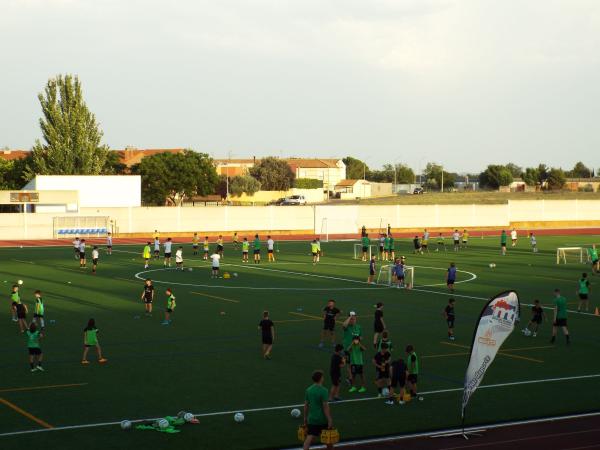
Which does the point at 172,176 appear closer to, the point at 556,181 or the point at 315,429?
the point at 556,181

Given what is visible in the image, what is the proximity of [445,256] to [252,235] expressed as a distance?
25.9m

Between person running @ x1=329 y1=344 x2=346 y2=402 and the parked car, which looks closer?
person running @ x1=329 y1=344 x2=346 y2=402

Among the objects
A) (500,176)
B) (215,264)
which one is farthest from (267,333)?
(500,176)

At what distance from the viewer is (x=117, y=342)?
92.6 ft

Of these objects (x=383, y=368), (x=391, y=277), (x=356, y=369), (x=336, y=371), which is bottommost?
(x=356, y=369)

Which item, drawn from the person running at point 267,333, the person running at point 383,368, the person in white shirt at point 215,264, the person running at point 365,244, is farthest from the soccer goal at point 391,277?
the person running at point 383,368

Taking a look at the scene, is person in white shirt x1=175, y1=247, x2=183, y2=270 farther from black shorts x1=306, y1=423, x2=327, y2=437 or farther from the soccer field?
black shorts x1=306, y1=423, x2=327, y2=437

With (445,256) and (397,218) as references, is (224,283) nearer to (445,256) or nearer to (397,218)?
(445,256)

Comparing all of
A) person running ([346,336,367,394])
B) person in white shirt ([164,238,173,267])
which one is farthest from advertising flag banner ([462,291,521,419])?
person in white shirt ([164,238,173,267])

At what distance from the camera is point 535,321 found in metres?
29.7

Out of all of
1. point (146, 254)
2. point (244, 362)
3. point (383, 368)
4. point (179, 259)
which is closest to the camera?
point (383, 368)

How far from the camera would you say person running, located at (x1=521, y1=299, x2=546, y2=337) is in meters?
29.4

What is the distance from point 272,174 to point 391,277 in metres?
127

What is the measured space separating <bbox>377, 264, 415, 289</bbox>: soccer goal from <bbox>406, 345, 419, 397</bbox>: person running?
72.9 ft
